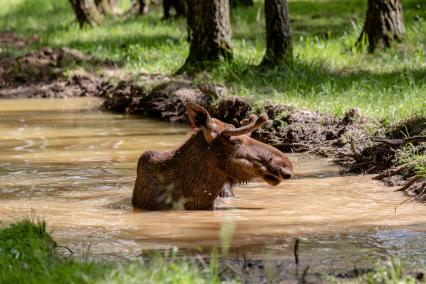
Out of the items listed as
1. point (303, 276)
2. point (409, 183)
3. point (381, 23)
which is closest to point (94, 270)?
point (303, 276)

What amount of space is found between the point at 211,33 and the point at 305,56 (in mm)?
1672

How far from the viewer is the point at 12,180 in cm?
1071

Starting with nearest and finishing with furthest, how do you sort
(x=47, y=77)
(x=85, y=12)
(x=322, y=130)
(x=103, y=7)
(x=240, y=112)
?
(x=322, y=130)
(x=240, y=112)
(x=47, y=77)
(x=85, y=12)
(x=103, y=7)

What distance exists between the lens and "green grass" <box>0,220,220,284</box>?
17.9 feet

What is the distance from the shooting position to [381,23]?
1844 cm

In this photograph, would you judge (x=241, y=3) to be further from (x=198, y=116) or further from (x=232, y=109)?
(x=198, y=116)

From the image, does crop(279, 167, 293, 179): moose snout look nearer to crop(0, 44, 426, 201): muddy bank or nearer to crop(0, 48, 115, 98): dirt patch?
crop(0, 44, 426, 201): muddy bank

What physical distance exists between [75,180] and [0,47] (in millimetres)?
15208

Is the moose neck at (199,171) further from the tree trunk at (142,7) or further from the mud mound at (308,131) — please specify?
the tree trunk at (142,7)

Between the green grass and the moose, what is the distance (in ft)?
7.37

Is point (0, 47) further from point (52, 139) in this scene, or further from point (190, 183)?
point (190, 183)

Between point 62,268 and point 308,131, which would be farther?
point 308,131

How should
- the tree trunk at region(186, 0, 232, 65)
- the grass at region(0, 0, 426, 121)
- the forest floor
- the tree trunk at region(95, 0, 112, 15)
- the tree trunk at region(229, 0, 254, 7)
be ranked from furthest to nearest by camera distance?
the tree trunk at region(95, 0, 112, 15) < the tree trunk at region(229, 0, 254, 7) < the tree trunk at region(186, 0, 232, 65) < the grass at region(0, 0, 426, 121) < the forest floor

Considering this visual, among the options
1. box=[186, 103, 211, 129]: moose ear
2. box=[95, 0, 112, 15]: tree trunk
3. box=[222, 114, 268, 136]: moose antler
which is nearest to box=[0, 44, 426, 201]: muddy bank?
box=[222, 114, 268, 136]: moose antler
